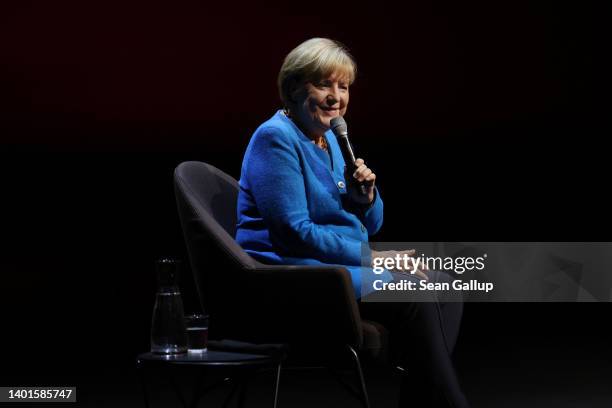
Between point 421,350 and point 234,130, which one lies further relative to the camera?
point 234,130

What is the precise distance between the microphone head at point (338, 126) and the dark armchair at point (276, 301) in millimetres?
376

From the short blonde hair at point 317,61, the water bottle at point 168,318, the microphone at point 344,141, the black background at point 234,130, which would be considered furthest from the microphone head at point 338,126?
the black background at point 234,130

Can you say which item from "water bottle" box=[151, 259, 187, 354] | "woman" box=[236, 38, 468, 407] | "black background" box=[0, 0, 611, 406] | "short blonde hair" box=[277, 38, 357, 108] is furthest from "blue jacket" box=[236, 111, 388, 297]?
"black background" box=[0, 0, 611, 406]

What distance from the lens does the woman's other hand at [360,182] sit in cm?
227

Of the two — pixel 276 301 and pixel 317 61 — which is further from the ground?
pixel 317 61

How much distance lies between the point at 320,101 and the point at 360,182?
8.9 inches

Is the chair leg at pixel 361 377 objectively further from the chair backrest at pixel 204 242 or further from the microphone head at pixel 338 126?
the microphone head at pixel 338 126

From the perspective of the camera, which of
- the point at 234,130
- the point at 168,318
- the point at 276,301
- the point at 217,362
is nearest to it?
the point at 217,362

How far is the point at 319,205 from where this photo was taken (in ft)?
7.36

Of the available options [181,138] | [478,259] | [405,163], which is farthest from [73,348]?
[478,259]

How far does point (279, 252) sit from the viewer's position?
2.25 metres

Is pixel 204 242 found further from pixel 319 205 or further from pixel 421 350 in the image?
pixel 421 350

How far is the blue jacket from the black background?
2.08 metres

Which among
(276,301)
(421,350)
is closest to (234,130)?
(276,301)
